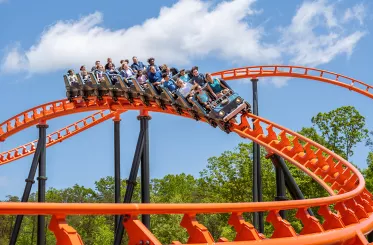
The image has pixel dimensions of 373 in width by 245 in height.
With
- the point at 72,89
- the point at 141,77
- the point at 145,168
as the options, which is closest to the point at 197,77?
the point at 141,77

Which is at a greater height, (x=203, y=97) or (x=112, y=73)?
(x=112, y=73)

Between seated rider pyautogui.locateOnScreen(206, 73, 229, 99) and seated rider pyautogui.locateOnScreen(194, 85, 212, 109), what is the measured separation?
0.43 ft

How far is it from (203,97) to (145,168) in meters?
1.85

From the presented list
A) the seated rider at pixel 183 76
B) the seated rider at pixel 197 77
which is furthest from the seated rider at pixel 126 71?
the seated rider at pixel 197 77

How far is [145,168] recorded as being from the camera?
31.6 ft

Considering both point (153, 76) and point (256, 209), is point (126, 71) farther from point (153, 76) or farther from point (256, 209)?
point (256, 209)

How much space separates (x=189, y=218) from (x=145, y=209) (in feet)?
1.58

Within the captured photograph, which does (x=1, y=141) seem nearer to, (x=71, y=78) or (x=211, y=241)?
(x=71, y=78)

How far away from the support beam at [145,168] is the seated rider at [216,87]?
5.28 ft

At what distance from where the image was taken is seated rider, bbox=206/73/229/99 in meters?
8.75

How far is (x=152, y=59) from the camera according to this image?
10375 mm

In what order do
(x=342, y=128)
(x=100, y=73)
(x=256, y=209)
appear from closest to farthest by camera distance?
1. (x=256, y=209)
2. (x=100, y=73)
3. (x=342, y=128)

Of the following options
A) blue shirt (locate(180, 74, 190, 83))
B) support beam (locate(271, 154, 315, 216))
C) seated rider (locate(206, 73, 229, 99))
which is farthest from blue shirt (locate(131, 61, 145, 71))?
support beam (locate(271, 154, 315, 216))

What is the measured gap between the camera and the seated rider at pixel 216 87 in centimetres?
875
